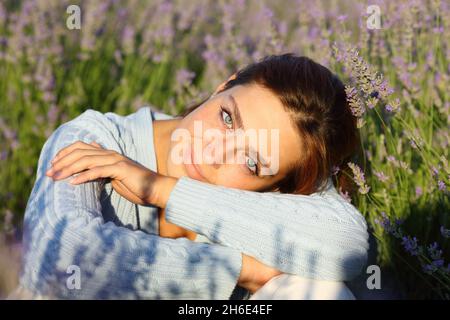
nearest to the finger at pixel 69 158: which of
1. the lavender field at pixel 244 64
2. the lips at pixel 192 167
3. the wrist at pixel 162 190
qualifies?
the wrist at pixel 162 190

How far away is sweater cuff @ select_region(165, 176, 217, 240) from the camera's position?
2018mm

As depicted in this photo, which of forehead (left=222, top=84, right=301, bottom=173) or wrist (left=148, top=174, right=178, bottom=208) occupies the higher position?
forehead (left=222, top=84, right=301, bottom=173)

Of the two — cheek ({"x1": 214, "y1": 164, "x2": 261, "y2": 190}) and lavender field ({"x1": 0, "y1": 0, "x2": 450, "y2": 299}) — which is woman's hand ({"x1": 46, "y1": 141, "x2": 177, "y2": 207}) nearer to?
cheek ({"x1": 214, "y1": 164, "x2": 261, "y2": 190})

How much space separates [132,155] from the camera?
240 cm

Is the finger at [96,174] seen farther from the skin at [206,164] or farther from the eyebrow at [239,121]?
the eyebrow at [239,121]

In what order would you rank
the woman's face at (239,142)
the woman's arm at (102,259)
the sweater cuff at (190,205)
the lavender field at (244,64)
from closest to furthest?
1. the woman's arm at (102,259)
2. the sweater cuff at (190,205)
3. the woman's face at (239,142)
4. the lavender field at (244,64)

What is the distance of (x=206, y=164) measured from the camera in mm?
2266

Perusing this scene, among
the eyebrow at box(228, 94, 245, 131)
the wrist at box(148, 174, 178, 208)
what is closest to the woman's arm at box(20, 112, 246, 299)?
the wrist at box(148, 174, 178, 208)

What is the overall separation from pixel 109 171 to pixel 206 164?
362mm

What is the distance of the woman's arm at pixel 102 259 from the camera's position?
6.28 feet

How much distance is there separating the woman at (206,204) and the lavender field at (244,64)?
0.56ft

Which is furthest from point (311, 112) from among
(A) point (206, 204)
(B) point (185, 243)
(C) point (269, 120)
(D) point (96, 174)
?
(D) point (96, 174)

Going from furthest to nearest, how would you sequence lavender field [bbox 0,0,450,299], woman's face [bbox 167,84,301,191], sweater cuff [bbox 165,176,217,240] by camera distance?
lavender field [bbox 0,0,450,299] → woman's face [bbox 167,84,301,191] → sweater cuff [bbox 165,176,217,240]

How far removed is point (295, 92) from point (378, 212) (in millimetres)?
571
